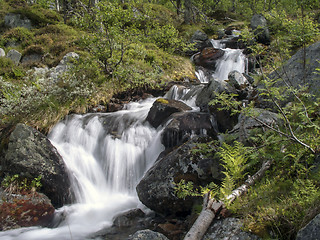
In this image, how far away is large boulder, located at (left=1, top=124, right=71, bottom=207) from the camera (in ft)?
19.4

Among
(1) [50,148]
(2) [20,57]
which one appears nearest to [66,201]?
(1) [50,148]

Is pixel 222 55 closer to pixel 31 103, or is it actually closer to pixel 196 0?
pixel 31 103

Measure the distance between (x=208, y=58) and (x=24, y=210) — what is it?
13.9 m

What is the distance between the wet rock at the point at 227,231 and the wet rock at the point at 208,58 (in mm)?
13597

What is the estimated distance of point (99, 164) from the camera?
7426mm

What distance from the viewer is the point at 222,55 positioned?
51.4ft

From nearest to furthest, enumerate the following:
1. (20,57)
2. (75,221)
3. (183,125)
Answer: (75,221) < (183,125) < (20,57)

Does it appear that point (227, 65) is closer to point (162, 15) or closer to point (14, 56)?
point (14, 56)

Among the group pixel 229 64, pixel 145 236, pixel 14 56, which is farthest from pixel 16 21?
pixel 145 236

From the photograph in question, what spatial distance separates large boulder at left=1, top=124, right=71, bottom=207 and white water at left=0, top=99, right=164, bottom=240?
0.36 meters

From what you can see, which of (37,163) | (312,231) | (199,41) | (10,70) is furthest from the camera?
(199,41)

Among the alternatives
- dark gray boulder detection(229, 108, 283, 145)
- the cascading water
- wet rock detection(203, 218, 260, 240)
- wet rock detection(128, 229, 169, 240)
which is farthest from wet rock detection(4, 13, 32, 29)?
wet rock detection(203, 218, 260, 240)

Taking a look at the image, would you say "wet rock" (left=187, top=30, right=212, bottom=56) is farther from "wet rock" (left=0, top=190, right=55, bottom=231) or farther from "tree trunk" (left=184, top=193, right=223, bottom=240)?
"tree trunk" (left=184, top=193, right=223, bottom=240)

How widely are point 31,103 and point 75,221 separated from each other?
17.0 feet
